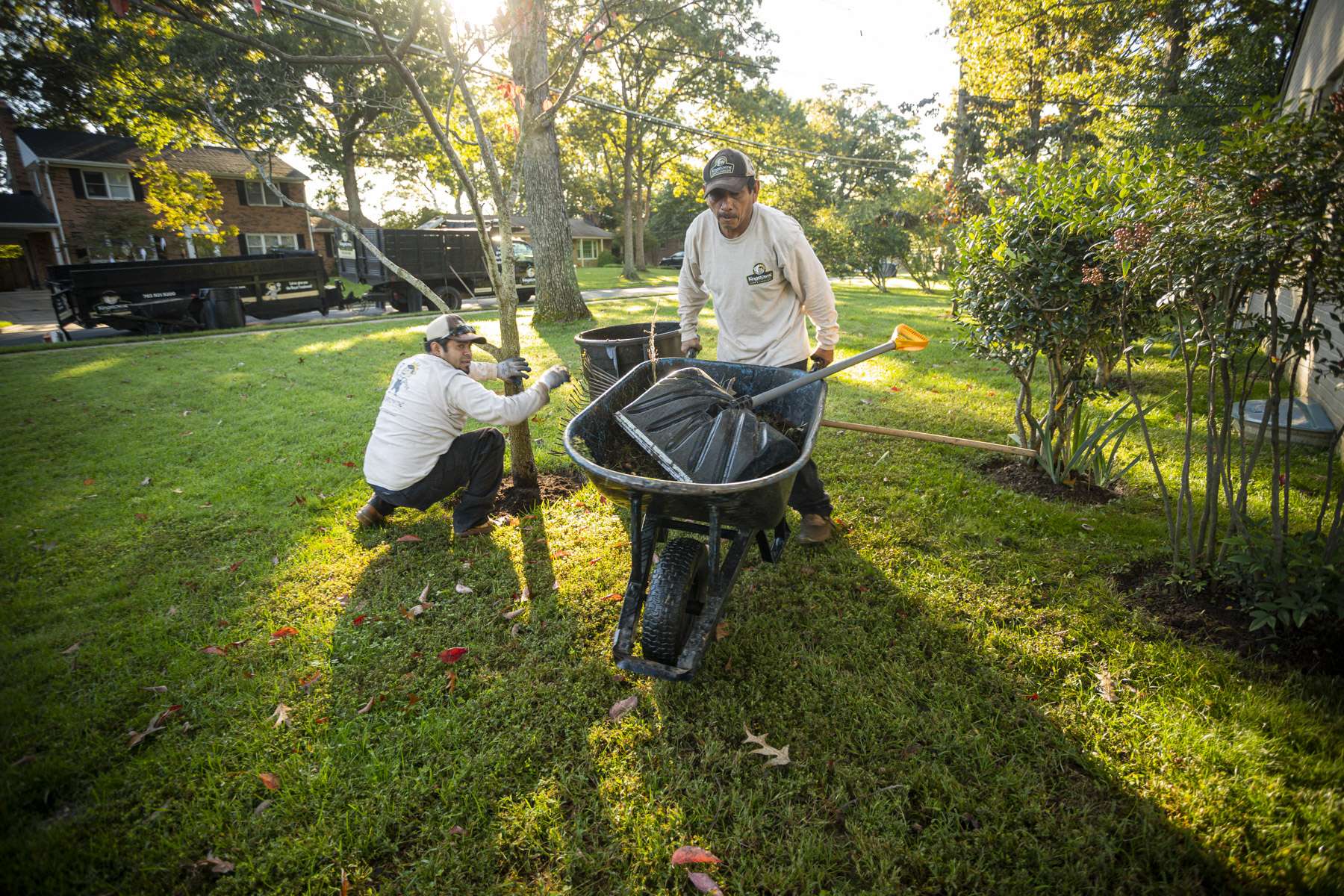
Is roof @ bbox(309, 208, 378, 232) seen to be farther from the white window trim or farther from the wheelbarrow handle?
the wheelbarrow handle

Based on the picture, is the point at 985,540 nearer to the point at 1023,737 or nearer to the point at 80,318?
the point at 1023,737

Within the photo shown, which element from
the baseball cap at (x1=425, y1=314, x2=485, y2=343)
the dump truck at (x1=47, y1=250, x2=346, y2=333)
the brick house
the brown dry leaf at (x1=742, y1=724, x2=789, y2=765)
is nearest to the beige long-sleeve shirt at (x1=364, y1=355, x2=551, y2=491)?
the baseball cap at (x1=425, y1=314, x2=485, y2=343)

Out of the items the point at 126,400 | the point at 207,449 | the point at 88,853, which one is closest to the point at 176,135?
the point at 207,449

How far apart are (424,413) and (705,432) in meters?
2.12

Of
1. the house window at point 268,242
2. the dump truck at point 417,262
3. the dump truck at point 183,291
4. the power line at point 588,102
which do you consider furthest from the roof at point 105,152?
the power line at point 588,102

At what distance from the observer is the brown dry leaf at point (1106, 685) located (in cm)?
251

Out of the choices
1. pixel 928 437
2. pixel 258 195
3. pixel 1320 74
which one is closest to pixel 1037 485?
pixel 928 437

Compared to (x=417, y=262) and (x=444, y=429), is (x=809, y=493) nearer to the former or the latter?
(x=444, y=429)

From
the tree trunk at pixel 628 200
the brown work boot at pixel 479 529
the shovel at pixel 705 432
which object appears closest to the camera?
the shovel at pixel 705 432

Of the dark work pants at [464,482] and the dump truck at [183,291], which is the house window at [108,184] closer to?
the dump truck at [183,291]

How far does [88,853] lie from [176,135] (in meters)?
6.11

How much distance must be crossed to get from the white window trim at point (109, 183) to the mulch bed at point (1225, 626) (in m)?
36.6

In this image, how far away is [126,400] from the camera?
7238 millimetres

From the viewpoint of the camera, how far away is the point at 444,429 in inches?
151
